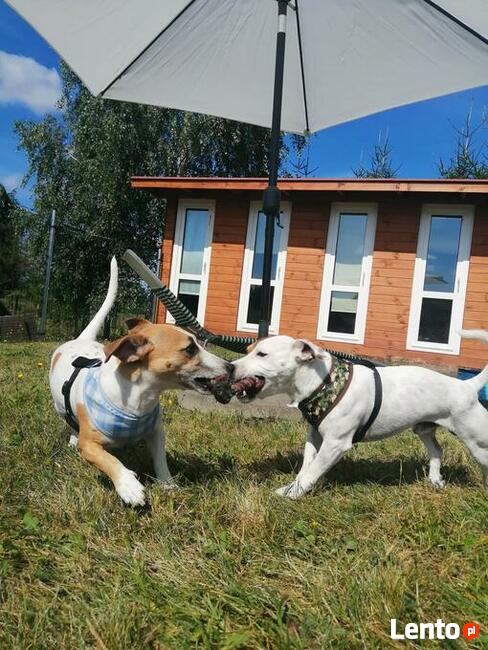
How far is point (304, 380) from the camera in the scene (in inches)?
106

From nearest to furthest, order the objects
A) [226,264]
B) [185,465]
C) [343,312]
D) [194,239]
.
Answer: [185,465], [343,312], [226,264], [194,239]

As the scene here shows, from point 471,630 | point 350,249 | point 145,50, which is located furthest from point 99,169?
point 471,630

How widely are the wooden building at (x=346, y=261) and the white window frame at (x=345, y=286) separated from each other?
2cm

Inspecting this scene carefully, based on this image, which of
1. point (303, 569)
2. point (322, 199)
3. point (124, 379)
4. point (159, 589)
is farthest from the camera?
point (322, 199)

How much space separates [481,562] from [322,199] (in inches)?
329

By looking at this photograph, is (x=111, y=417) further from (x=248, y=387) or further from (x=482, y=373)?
(x=482, y=373)

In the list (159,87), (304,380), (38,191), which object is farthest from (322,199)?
(38,191)

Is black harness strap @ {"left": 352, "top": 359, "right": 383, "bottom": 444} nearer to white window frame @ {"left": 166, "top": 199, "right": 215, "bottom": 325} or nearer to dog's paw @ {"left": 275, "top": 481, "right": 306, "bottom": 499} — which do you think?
dog's paw @ {"left": 275, "top": 481, "right": 306, "bottom": 499}

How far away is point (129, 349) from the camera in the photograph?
2398mm

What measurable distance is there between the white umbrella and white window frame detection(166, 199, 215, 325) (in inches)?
224

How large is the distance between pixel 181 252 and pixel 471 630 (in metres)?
9.59

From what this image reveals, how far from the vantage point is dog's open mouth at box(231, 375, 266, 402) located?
256 centimetres

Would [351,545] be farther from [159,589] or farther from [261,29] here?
[261,29]

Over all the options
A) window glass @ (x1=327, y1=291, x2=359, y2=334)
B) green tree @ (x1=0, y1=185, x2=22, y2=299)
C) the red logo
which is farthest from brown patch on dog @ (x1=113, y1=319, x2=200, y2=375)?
green tree @ (x1=0, y1=185, x2=22, y2=299)
